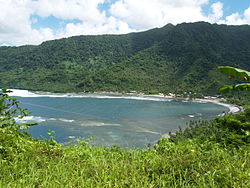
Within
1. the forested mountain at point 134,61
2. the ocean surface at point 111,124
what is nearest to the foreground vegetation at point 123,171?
the ocean surface at point 111,124

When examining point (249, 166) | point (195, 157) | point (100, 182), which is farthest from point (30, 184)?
point (249, 166)

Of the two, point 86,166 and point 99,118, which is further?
point 99,118

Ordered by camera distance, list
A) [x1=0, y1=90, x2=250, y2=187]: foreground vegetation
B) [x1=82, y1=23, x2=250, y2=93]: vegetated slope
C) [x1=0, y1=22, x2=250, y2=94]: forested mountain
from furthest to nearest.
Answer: [x1=0, y1=22, x2=250, y2=94]: forested mountain, [x1=82, y1=23, x2=250, y2=93]: vegetated slope, [x1=0, y1=90, x2=250, y2=187]: foreground vegetation

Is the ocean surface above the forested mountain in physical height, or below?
below

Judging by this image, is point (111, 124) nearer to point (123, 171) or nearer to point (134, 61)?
point (123, 171)

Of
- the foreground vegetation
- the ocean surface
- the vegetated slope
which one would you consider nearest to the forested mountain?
the vegetated slope

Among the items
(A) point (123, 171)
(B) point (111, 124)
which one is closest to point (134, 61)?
(B) point (111, 124)

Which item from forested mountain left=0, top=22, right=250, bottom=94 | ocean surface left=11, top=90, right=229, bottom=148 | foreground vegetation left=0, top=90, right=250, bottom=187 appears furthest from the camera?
forested mountain left=0, top=22, right=250, bottom=94

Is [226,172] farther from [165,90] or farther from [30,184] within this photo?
[165,90]

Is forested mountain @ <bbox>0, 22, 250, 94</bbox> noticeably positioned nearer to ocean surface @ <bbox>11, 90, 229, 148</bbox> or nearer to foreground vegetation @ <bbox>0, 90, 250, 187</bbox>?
ocean surface @ <bbox>11, 90, 229, 148</bbox>
